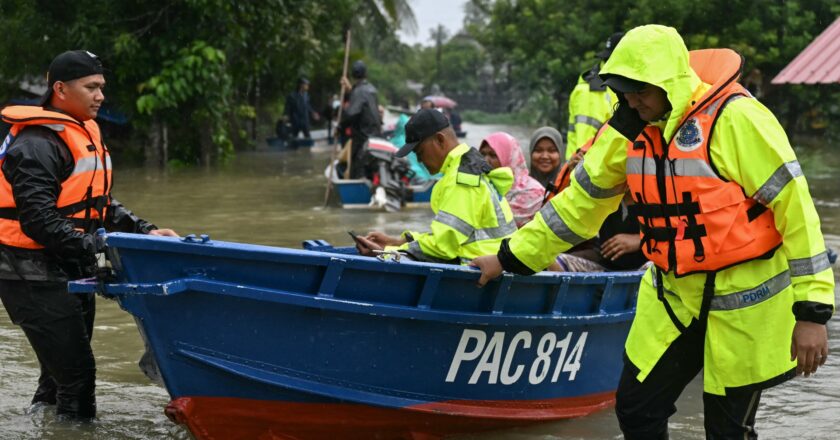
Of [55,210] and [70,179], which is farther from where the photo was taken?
[70,179]

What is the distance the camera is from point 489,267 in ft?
16.7

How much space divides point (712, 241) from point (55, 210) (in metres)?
3.04

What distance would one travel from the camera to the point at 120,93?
20.0 meters

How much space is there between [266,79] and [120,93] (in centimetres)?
825

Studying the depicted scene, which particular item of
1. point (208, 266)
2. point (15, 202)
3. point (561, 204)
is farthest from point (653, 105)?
point (15, 202)

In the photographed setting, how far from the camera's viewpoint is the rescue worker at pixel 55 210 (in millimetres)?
5340

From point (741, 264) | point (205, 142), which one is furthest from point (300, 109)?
point (741, 264)

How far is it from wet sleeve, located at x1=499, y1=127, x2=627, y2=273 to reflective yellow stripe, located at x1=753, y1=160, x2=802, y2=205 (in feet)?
2.15

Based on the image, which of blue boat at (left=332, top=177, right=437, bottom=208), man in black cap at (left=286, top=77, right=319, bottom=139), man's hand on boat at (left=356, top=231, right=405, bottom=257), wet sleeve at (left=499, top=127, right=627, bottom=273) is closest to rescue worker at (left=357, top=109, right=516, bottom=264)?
man's hand on boat at (left=356, top=231, right=405, bottom=257)

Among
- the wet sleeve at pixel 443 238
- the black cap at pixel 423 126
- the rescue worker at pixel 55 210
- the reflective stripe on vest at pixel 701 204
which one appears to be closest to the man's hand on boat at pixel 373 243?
the wet sleeve at pixel 443 238

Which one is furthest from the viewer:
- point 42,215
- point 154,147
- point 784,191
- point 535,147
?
point 154,147

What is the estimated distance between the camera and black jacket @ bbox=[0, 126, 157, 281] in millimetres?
5312

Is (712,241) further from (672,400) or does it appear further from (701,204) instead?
(672,400)

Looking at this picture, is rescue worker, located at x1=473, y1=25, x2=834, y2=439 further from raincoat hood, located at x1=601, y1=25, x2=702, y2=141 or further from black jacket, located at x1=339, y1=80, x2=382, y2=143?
black jacket, located at x1=339, y1=80, x2=382, y2=143
